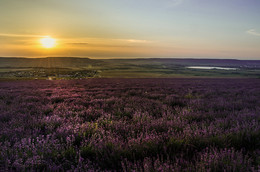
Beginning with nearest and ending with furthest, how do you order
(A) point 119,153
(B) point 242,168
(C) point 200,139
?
(B) point 242,168
(A) point 119,153
(C) point 200,139

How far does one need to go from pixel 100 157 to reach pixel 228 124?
2.53 meters

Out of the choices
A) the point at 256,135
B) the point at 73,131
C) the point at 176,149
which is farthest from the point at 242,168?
the point at 73,131

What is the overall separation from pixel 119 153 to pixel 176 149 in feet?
2.51

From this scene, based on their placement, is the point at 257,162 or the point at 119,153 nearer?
the point at 257,162

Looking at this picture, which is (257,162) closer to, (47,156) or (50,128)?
(47,156)

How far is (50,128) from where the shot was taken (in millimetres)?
2844

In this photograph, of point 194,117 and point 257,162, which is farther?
point 194,117

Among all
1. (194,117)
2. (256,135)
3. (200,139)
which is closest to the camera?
(200,139)

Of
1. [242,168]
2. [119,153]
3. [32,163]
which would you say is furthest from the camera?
[119,153]

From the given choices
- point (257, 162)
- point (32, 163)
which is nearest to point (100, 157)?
point (32, 163)

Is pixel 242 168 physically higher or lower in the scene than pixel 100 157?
higher

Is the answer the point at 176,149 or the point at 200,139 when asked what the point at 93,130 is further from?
the point at 200,139

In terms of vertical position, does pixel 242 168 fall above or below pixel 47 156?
above

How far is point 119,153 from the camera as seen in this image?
1879 millimetres
